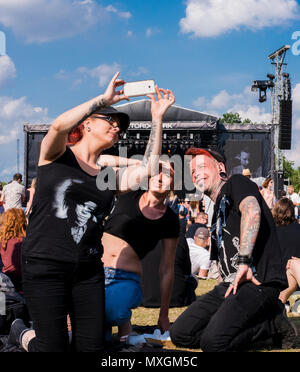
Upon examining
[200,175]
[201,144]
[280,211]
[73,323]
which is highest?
[201,144]

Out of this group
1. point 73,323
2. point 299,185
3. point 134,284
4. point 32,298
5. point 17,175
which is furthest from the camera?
point 299,185

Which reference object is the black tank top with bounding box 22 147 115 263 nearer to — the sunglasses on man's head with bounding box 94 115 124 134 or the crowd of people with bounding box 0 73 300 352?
the crowd of people with bounding box 0 73 300 352

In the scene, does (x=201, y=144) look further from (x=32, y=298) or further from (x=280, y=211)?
(x=32, y=298)

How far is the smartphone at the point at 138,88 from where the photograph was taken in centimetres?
286

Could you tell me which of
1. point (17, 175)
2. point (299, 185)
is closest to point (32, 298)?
point (17, 175)

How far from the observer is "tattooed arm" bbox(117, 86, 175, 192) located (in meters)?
3.52

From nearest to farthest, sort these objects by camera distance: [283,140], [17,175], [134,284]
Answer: [134,284] → [17,175] → [283,140]

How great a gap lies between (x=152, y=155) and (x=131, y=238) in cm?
122

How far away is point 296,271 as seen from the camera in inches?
240

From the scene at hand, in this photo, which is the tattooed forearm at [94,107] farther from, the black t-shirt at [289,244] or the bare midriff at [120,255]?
the black t-shirt at [289,244]

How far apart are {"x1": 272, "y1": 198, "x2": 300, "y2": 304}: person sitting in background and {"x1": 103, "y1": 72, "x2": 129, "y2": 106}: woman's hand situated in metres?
3.94

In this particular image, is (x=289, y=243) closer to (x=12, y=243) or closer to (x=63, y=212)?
(x=12, y=243)

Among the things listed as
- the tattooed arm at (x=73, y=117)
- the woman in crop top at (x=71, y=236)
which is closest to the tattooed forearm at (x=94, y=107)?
the tattooed arm at (x=73, y=117)
